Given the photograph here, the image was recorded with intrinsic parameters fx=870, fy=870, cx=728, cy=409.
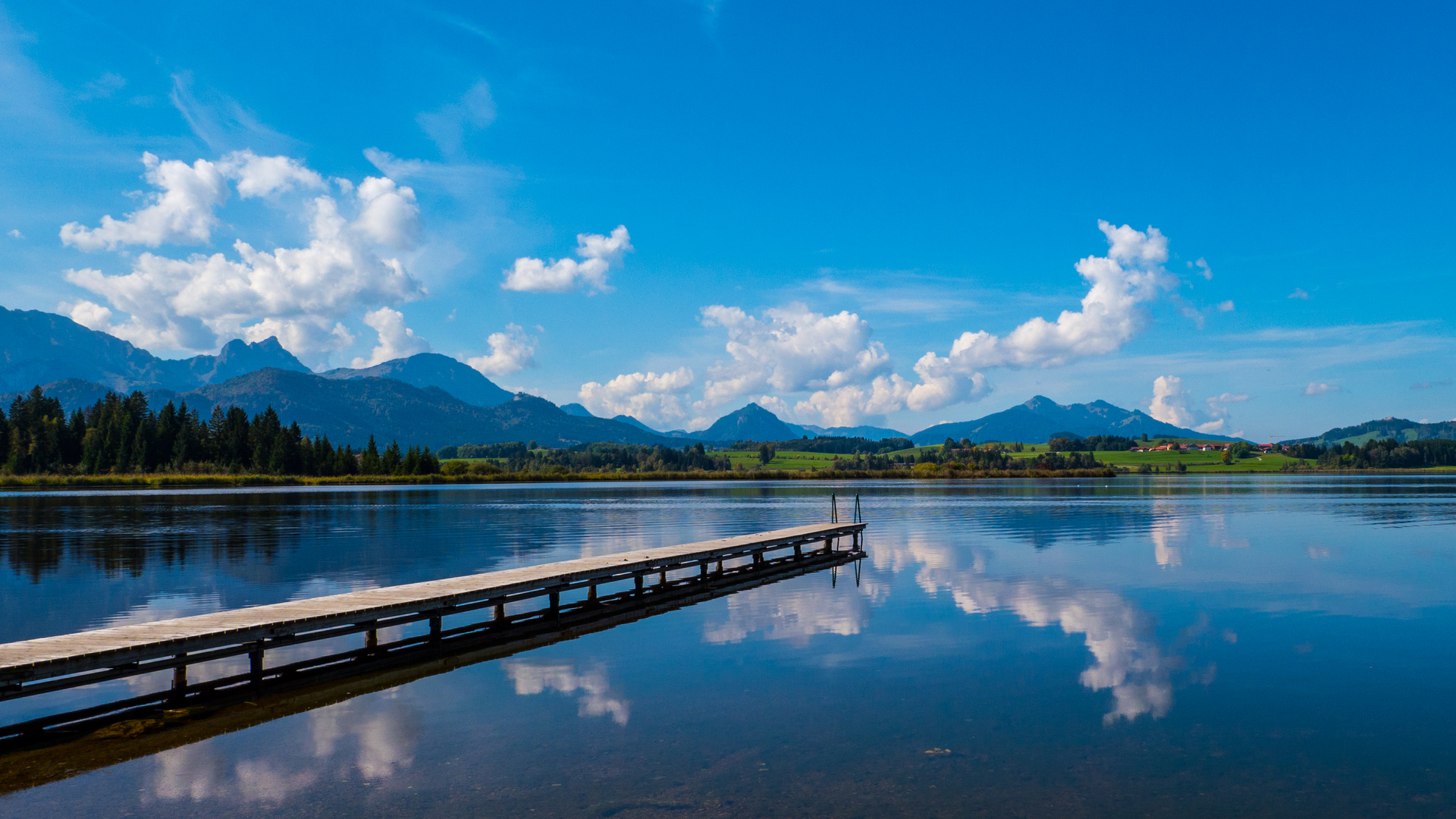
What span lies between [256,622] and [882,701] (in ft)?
39.0

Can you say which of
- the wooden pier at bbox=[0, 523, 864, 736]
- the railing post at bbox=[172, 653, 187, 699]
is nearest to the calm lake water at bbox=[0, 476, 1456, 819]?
the wooden pier at bbox=[0, 523, 864, 736]

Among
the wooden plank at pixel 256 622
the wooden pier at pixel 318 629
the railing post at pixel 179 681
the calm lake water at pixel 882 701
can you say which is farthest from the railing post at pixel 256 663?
the calm lake water at pixel 882 701

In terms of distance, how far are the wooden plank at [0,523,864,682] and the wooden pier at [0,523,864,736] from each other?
20 mm

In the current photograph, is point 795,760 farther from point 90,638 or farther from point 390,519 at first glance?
point 390,519

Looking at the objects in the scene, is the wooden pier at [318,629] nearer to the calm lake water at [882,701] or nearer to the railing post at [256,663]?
the railing post at [256,663]

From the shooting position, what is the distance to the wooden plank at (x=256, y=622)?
14094 millimetres

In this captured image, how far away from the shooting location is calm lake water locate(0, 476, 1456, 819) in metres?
10.5

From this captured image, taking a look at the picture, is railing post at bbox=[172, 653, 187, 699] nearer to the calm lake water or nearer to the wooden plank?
the wooden plank

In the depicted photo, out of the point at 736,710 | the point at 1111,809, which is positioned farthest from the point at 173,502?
the point at 1111,809

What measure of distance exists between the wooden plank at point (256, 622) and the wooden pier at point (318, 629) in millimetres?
20

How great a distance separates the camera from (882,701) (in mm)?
14664

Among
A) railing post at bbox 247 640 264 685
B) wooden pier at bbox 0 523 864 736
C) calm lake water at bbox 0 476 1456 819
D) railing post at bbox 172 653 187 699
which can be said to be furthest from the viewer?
railing post at bbox 247 640 264 685

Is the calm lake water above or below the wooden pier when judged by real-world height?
below

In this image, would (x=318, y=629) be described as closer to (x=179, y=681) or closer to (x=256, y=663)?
(x=256, y=663)
